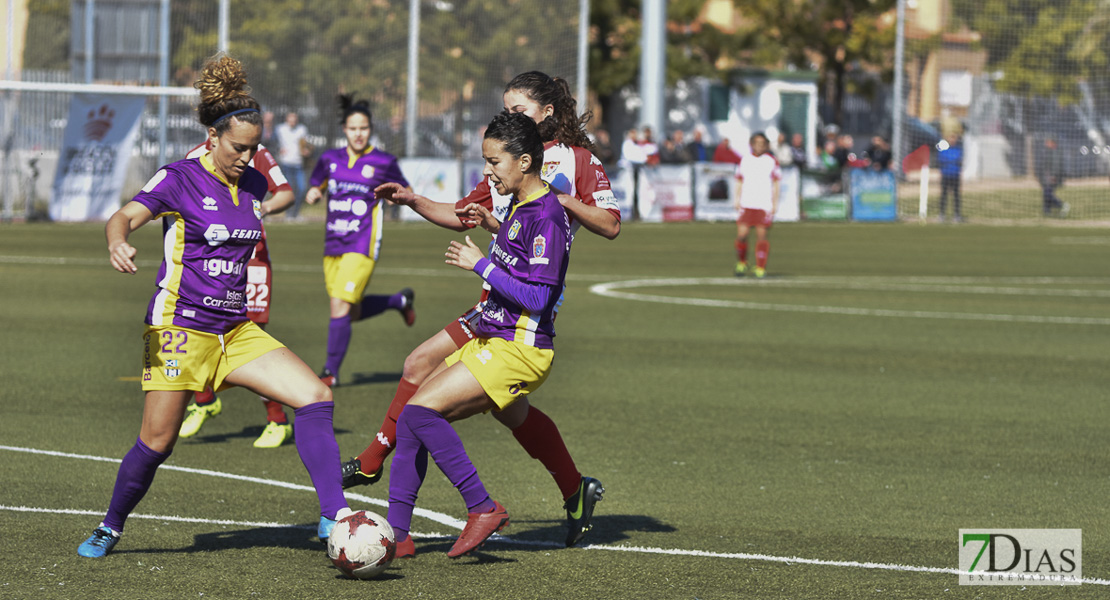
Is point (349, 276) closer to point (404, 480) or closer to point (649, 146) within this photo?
point (404, 480)

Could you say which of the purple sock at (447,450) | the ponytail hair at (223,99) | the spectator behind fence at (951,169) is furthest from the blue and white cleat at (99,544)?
the spectator behind fence at (951,169)

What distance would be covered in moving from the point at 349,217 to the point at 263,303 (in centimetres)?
204

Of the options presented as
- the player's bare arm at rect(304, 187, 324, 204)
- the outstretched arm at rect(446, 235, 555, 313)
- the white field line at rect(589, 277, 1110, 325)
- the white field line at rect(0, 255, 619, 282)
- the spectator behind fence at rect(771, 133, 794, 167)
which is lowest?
the white field line at rect(589, 277, 1110, 325)

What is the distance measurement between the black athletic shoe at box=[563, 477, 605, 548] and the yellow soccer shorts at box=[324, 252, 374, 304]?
5.06 metres

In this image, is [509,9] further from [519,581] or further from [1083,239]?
[519,581]

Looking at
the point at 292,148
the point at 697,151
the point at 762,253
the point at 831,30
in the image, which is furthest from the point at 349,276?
the point at 831,30

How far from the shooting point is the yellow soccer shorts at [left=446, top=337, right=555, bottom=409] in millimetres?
6164

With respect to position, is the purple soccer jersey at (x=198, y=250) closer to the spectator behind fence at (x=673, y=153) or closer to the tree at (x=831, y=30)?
the spectator behind fence at (x=673, y=153)

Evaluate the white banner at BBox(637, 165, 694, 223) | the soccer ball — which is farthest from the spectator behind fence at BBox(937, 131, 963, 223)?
the soccer ball

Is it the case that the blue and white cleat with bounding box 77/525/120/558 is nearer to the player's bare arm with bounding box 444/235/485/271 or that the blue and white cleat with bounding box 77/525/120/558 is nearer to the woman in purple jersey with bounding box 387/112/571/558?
the woman in purple jersey with bounding box 387/112/571/558

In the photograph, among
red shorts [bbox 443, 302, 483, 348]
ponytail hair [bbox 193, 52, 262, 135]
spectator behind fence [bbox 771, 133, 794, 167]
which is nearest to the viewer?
ponytail hair [bbox 193, 52, 262, 135]

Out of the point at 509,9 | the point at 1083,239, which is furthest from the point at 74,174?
the point at 1083,239

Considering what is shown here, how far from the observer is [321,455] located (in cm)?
618

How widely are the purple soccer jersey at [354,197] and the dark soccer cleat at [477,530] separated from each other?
5.56 meters
